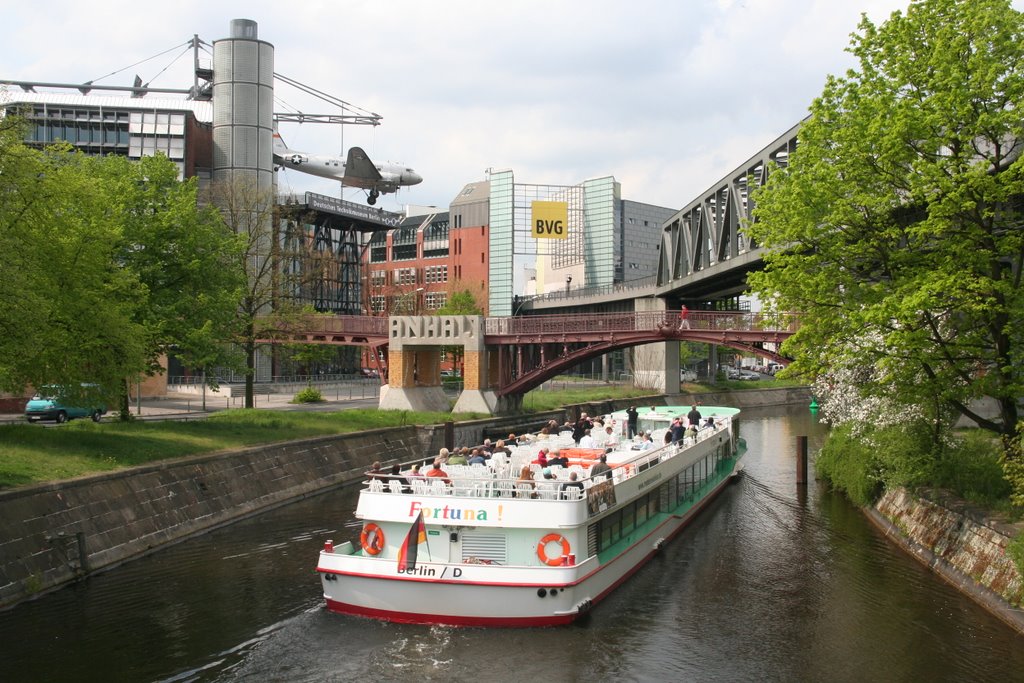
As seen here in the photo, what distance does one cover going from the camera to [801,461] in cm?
4172

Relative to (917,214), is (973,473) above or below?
below


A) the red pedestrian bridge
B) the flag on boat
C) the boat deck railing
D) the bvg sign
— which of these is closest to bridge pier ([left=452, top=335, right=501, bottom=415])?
the red pedestrian bridge

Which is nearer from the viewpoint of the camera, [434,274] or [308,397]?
[308,397]

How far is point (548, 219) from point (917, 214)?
320 feet

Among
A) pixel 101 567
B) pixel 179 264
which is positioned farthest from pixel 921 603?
pixel 179 264

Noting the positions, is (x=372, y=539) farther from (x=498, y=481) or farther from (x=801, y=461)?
(x=801, y=461)

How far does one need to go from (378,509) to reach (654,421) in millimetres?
24633

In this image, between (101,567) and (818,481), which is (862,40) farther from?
(101,567)

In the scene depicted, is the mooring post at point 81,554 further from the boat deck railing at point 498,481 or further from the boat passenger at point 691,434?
the boat passenger at point 691,434

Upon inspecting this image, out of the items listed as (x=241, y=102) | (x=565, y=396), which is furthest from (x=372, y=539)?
(x=241, y=102)

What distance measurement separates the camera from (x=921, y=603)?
22922 millimetres

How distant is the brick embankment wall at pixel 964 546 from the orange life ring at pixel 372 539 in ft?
49.5

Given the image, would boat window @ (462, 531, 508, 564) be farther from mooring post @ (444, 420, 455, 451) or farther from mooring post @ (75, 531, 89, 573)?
mooring post @ (444, 420, 455, 451)

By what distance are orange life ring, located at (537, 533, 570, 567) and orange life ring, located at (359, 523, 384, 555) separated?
4023 millimetres
